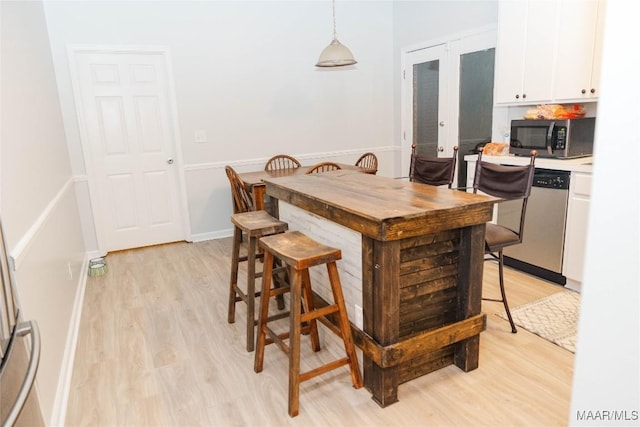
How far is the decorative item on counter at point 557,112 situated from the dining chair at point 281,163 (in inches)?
99.1

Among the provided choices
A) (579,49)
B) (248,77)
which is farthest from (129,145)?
(579,49)

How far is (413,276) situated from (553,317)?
4.45ft

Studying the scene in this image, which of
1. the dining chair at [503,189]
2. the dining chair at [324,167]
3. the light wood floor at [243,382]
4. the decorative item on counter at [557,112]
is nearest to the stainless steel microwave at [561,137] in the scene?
the decorative item on counter at [557,112]

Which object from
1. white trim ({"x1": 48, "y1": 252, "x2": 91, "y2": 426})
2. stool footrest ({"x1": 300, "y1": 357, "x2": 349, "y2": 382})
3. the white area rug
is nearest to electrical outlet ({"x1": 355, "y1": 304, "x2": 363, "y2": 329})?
stool footrest ({"x1": 300, "y1": 357, "x2": 349, "y2": 382})

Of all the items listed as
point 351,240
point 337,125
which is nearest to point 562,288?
point 351,240

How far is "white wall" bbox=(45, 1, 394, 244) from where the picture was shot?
4.16 m

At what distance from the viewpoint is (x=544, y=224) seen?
3189 mm

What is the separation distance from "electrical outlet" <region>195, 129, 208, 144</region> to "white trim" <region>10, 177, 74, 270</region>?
6.09 ft

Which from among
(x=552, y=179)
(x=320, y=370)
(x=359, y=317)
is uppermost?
(x=552, y=179)

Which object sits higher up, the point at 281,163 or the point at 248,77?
the point at 248,77

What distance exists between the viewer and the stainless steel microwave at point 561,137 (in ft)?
10.3

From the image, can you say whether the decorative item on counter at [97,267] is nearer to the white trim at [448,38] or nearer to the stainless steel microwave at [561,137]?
the stainless steel microwave at [561,137]

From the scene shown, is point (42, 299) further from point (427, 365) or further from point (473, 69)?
point (473, 69)

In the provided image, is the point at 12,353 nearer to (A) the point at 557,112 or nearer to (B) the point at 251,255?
(B) the point at 251,255
